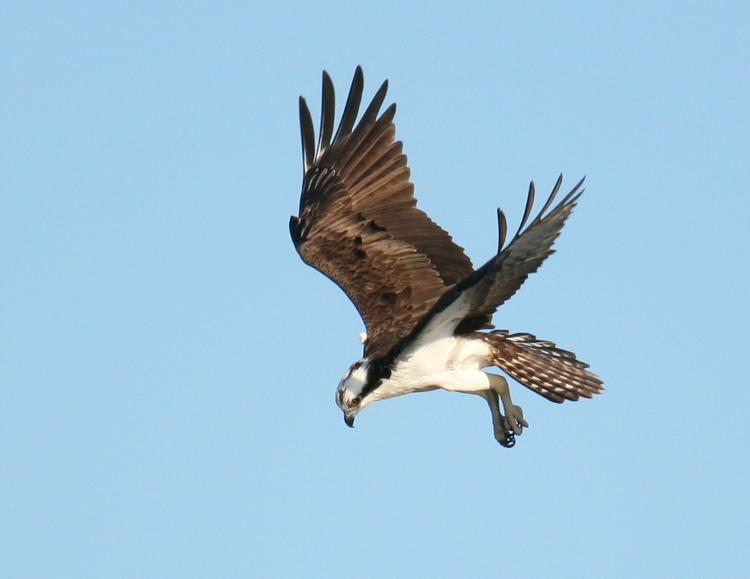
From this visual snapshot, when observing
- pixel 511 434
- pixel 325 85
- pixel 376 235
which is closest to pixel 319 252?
pixel 376 235

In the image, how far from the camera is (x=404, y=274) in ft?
32.2

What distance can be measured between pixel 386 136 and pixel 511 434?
2.58 meters

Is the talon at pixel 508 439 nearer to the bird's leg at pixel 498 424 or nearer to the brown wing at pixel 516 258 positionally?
the bird's leg at pixel 498 424

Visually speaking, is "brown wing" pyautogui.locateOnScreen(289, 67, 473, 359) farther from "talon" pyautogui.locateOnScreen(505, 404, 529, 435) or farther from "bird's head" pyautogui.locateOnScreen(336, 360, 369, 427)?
"talon" pyautogui.locateOnScreen(505, 404, 529, 435)

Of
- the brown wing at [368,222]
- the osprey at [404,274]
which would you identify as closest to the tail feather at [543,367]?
the osprey at [404,274]

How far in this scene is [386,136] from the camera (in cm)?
1034

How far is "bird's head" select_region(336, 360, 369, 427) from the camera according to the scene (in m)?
8.81

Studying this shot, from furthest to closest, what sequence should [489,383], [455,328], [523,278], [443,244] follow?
[443,244]
[489,383]
[455,328]
[523,278]

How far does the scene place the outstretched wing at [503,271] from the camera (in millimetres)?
7453

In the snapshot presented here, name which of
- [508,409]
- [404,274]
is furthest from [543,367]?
[404,274]

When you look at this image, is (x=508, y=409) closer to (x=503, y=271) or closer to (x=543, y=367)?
(x=543, y=367)

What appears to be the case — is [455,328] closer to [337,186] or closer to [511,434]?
[511,434]

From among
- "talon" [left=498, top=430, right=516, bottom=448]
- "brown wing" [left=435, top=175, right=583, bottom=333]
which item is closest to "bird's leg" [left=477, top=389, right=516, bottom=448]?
"talon" [left=498, top=430, right=516, bottom=448]

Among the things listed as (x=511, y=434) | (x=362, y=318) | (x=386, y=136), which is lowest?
(x=511, y=434)
